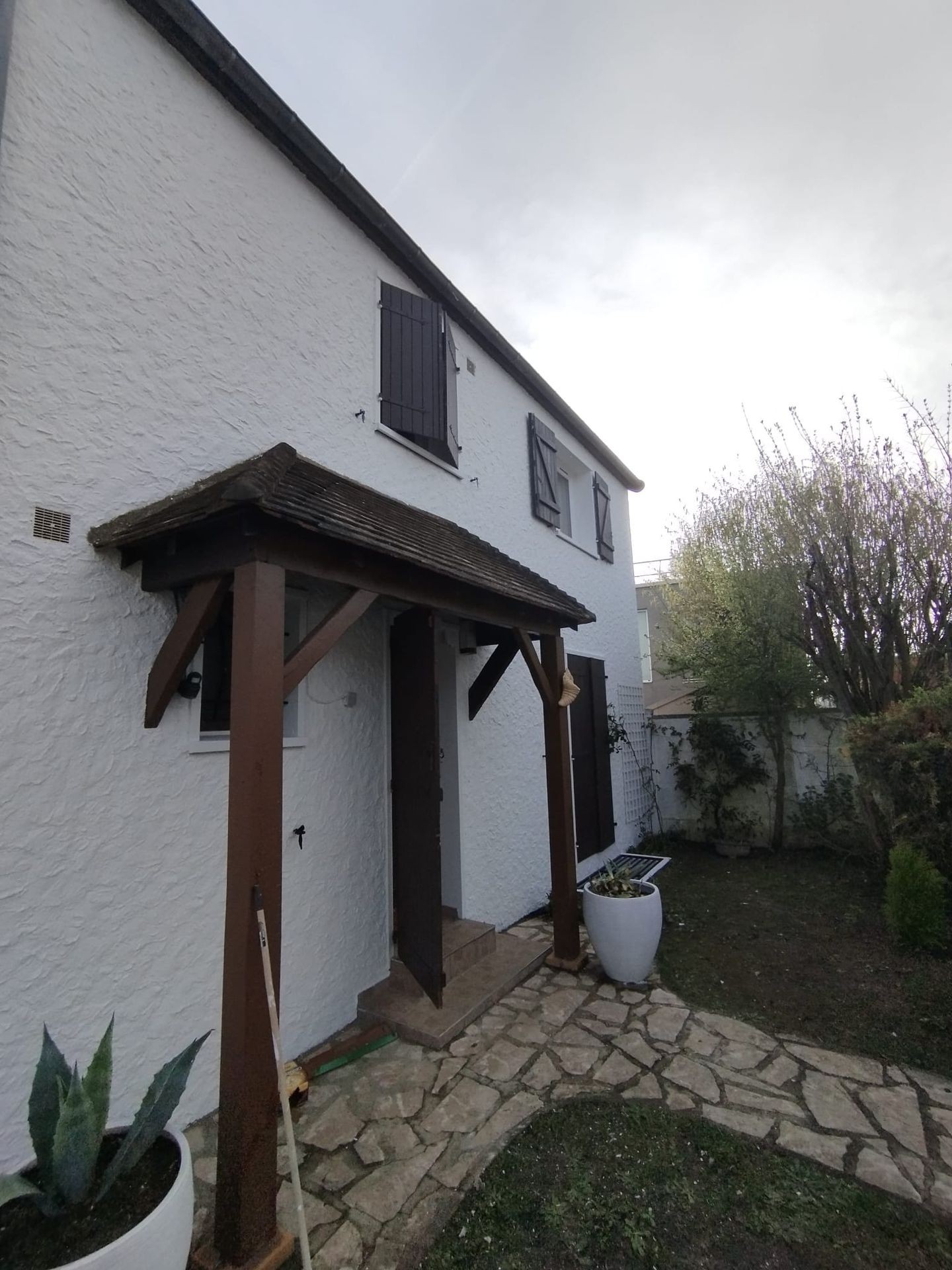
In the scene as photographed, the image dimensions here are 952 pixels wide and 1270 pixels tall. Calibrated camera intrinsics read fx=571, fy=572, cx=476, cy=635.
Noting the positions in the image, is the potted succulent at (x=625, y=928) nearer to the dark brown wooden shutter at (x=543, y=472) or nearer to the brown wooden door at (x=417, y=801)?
the brown wooden door at (x=417, y=801)

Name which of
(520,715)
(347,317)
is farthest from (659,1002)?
(347,317)

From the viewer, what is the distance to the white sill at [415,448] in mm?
5004

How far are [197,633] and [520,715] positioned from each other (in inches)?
175

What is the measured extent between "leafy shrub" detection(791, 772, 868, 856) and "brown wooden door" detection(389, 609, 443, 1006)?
22.0ft

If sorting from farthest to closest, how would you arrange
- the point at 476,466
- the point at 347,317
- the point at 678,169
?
the point at 476,466, the point at 678,169, the point at 347,317

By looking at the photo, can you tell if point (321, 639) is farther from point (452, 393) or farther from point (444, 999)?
point (452, 393)

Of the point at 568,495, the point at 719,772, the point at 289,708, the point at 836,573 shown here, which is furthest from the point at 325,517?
the point at 719,772

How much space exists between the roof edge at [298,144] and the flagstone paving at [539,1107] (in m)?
6.26

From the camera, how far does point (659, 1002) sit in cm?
442

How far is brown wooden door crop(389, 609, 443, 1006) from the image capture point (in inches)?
157

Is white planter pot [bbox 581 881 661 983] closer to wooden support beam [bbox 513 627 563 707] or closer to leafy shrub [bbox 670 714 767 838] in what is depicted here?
wooden support beam [bbox 513 627 563 707]

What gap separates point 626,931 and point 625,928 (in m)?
0.03

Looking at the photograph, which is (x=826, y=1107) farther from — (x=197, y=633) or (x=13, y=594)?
(x=13, y=594)

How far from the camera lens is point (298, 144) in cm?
423
